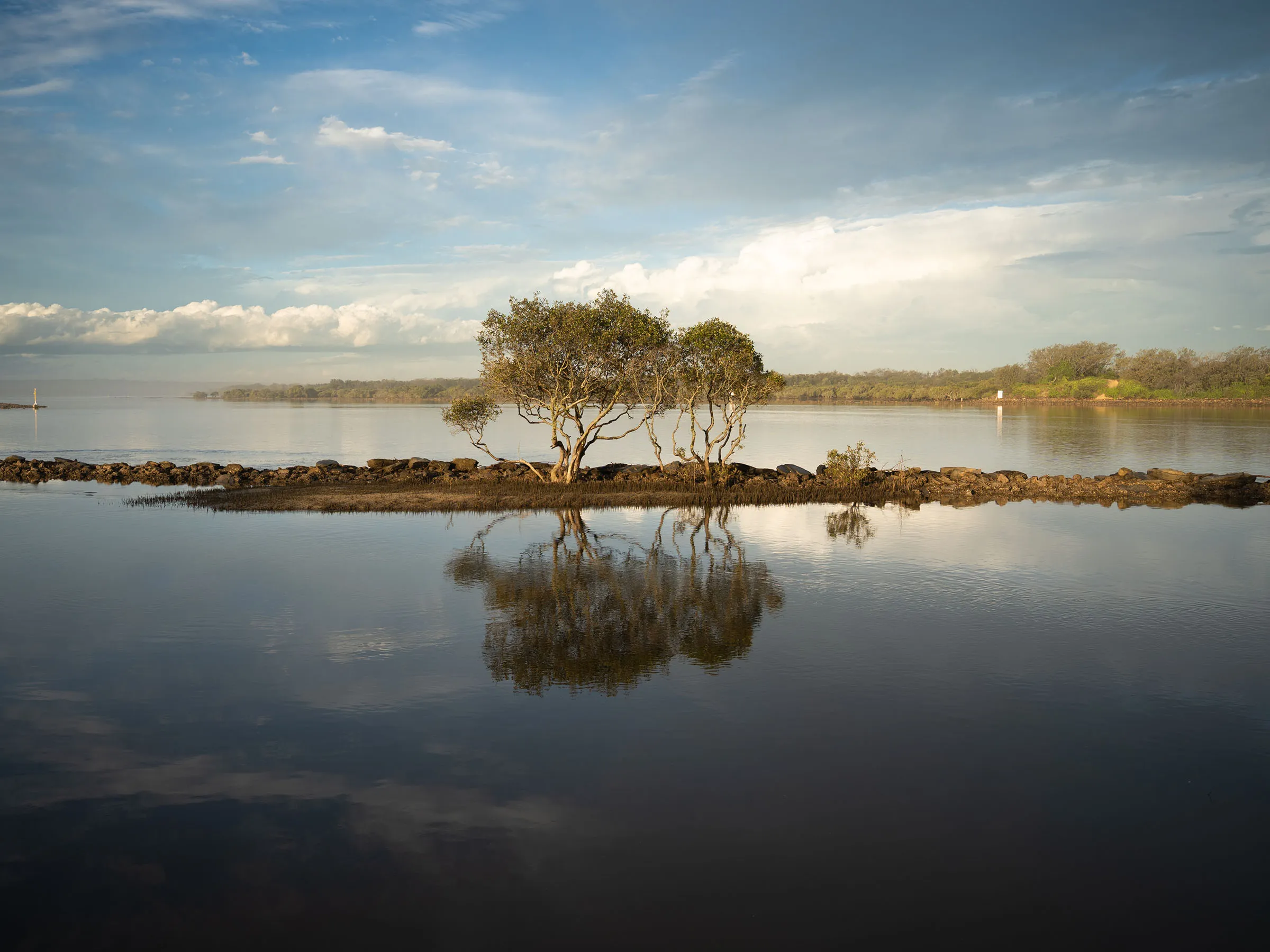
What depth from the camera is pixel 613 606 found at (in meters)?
17.1

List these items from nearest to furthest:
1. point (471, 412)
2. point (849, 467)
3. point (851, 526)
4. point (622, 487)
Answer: point (851, 526) < point (622, 487) < point (849, 467) < point (471, 412)

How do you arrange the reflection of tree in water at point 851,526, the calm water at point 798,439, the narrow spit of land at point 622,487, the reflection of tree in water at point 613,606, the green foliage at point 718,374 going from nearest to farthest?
1. the reflection of tree in water at point 613,606
2. the reflection of tree in water at point 851,526
3. the narrow spit of land at point 622,487
4. the green foliage at point 718,374
5. the calm water at point 798,439

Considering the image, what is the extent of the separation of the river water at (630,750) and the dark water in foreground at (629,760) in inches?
1.9

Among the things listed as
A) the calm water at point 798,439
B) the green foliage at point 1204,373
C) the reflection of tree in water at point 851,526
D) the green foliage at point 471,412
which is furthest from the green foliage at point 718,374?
the green foliage at point 1204,373

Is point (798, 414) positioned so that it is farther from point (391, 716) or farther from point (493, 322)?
point (391, 716)

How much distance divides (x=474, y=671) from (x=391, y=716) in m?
1.92

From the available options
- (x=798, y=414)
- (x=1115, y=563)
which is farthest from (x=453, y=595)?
(x=798, y=414)

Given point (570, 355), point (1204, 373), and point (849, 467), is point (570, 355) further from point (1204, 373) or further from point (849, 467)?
point (1204, 373)

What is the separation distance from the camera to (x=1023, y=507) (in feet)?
109

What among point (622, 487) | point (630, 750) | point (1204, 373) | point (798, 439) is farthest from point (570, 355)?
point (1204, 373)

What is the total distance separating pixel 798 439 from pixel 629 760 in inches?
2701

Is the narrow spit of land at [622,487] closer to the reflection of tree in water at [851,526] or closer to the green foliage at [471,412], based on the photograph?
the green foliage at [471,412]

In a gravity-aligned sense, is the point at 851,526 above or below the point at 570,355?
below

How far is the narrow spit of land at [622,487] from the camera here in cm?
3309
